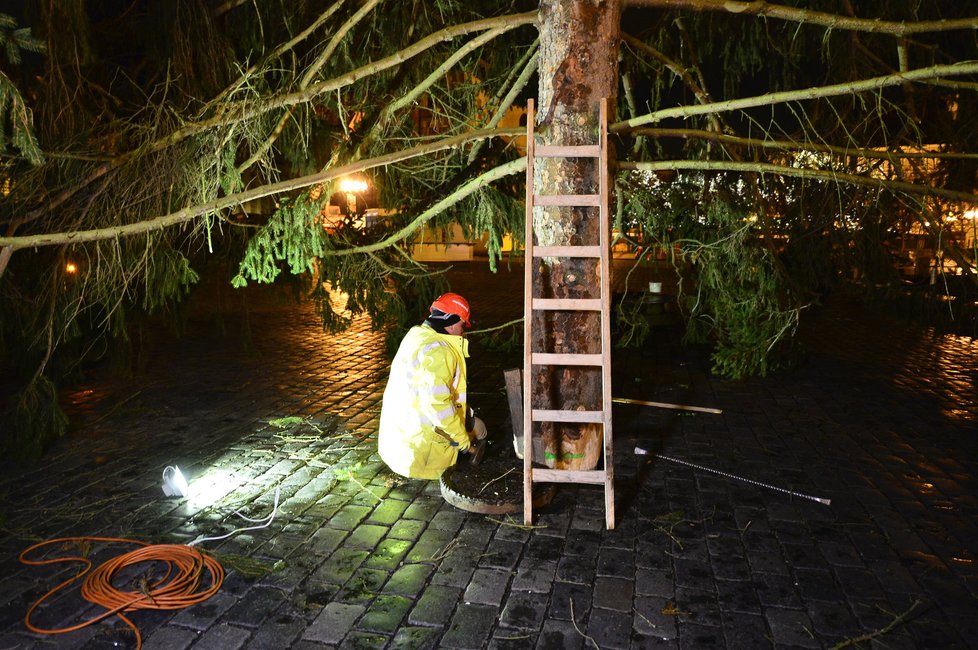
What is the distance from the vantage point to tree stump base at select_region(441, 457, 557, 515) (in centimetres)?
495

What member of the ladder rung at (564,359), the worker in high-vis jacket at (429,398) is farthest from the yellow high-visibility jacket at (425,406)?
the ladder rung at (564,359)

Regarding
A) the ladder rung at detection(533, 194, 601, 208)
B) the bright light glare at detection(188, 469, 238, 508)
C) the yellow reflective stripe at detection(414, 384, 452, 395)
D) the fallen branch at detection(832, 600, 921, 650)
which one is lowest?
the fallen branch at detection(832, 600, 921, 650)

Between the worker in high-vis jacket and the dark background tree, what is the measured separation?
39.1 inches

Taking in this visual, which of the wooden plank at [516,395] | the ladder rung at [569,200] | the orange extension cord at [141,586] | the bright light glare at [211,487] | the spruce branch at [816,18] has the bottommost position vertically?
the orange extension cord at [141,586]

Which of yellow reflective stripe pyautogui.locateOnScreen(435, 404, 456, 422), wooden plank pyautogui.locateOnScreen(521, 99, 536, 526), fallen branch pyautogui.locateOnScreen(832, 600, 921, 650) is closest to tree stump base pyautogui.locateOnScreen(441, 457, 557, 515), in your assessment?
wooden plank pyautogui.locateOnScreen(521, 99, 536, 526)

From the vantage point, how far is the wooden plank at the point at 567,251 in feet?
15.9

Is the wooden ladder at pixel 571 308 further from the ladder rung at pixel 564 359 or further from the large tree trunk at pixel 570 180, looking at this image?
the large tree trunk at pixel 570 180

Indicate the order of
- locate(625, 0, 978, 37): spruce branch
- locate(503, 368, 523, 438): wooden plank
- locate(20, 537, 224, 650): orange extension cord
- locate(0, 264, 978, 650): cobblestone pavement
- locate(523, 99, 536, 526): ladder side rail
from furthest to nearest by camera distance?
locate(503, 368, 523, 438): wooden plank < locate(523, 99, 536, 526): ladder side rail < locate(625, 0, 978, 37): spruce branch < locate(20, 537, 224, 650): orange extension cord < locate(0, 264, 978, 650): cobblestone pavement

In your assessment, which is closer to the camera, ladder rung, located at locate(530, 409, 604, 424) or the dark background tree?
ladder rung, located at locate(530, 409, 604, 424)

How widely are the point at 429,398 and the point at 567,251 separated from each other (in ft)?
5.14

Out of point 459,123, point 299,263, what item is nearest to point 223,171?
point 299,263

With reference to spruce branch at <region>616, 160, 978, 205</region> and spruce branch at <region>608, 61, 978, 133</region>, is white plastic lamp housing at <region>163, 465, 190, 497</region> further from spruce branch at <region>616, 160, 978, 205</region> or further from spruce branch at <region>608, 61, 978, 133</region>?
spruce branch at <region>608, 61, 978, 133</region>

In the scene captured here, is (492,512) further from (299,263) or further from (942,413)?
(942,413)

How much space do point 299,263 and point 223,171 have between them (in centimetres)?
117
